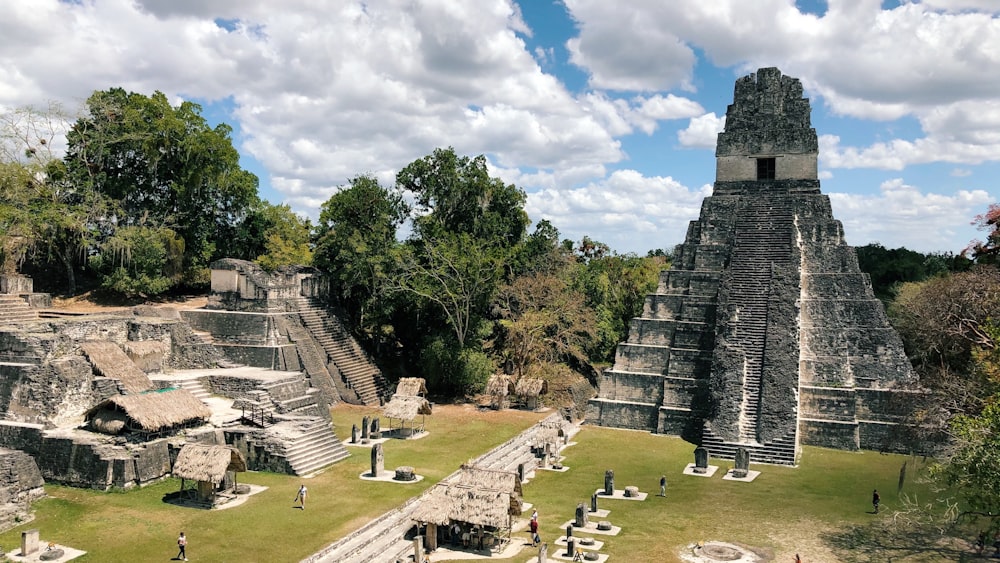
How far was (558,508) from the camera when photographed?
19750 mm

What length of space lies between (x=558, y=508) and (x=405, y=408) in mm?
8605

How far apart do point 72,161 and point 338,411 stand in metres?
19.2

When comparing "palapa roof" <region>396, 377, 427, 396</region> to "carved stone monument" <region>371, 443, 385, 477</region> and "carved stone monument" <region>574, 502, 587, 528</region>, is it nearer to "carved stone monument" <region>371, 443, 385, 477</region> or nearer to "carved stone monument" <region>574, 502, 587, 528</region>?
"carved stone monument" <region>371, 443, 385, 477</region>

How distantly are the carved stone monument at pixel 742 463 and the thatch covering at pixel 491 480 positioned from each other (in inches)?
327

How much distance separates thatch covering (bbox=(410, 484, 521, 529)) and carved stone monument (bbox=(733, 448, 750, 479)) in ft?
28.5

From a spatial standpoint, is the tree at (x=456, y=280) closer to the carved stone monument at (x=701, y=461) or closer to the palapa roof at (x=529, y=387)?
the palapa roof at (x=529, y=387)

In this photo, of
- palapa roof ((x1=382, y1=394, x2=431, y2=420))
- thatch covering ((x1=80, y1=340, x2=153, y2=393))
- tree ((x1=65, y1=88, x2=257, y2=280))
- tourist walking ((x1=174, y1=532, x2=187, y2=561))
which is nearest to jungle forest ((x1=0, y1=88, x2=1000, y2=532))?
tree ((x1=65, y1=88, x2=257, y2=280))

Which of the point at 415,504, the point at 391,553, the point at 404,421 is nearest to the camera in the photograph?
the point at 391,553

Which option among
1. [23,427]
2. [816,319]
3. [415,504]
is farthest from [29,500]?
[816,319]

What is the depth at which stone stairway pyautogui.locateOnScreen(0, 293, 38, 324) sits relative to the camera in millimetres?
27944

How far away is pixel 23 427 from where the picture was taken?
21.3 m

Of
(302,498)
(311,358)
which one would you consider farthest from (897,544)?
(311,358)

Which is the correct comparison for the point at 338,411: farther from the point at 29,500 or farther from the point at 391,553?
the point at 391,553

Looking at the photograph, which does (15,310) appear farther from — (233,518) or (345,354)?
(233,518)
